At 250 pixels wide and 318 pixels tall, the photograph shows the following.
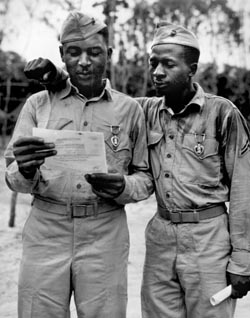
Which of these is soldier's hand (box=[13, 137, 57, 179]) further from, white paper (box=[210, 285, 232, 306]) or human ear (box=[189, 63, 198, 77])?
white paper (box=[210, 285, 232, 306])

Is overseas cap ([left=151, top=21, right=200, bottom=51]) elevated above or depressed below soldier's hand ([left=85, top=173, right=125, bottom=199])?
above

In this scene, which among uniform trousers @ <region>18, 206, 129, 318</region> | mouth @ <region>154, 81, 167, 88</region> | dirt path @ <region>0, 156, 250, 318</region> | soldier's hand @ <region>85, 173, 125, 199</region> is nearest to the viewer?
soldier's hand @ <region>85, 173, 125, 199</region>

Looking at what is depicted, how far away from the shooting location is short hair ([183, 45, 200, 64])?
9.95ft

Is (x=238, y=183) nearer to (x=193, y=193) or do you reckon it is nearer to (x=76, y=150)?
(x=193, y=193)

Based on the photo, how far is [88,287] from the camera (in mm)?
2809

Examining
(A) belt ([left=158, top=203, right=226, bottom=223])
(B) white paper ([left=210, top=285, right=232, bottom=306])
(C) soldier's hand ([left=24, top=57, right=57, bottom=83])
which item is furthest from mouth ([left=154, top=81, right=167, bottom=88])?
(B) white paper ([left=210, top=285, right=232, bottom=306])

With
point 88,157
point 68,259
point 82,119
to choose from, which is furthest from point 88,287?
point 82,119

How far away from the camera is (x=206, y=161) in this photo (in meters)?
3.02

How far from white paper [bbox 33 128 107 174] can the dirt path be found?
2.20 ft

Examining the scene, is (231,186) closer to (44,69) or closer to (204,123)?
(204,123)

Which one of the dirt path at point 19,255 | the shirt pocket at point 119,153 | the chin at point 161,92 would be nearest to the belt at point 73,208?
the shirt pocket at point 119,153

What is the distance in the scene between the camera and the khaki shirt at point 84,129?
111 inches

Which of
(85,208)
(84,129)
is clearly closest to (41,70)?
(84,129)

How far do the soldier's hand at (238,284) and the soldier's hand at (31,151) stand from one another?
3.90ft
